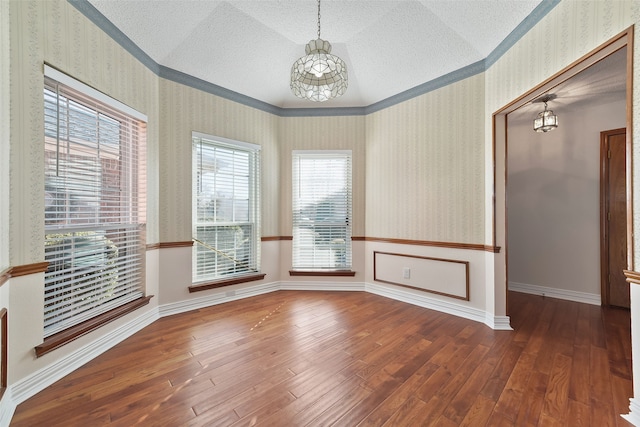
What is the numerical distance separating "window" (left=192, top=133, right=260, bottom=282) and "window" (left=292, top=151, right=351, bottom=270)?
2.05 feet

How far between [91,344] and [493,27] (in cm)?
450

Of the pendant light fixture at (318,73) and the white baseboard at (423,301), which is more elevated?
the pendant light fixture at (318,73)

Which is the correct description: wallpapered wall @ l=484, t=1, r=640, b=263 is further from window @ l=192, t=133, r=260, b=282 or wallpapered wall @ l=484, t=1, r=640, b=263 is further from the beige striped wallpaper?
window @ l=192, t=133, r=260, b=282

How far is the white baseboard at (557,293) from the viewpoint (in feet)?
11.1

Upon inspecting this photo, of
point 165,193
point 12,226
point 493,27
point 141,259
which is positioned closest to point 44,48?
point 12,226

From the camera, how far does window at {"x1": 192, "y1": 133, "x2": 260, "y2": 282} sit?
3238 millimetres

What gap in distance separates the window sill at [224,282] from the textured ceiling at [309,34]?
8.18ft

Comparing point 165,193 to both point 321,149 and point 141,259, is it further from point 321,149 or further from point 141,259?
point 321,149

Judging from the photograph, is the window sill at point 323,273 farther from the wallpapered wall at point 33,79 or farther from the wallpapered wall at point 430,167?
the wallpapered wall at point 33,79

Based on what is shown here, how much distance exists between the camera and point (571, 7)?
6.19ft

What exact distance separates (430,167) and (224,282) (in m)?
2.98

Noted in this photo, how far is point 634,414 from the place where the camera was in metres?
1.45

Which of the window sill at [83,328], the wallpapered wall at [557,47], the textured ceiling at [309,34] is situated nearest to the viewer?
the wallpapered wall at [557,47]

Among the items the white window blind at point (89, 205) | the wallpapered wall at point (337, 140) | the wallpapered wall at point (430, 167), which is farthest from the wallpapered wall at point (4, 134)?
the wallpapered wall at point (430, 167)
